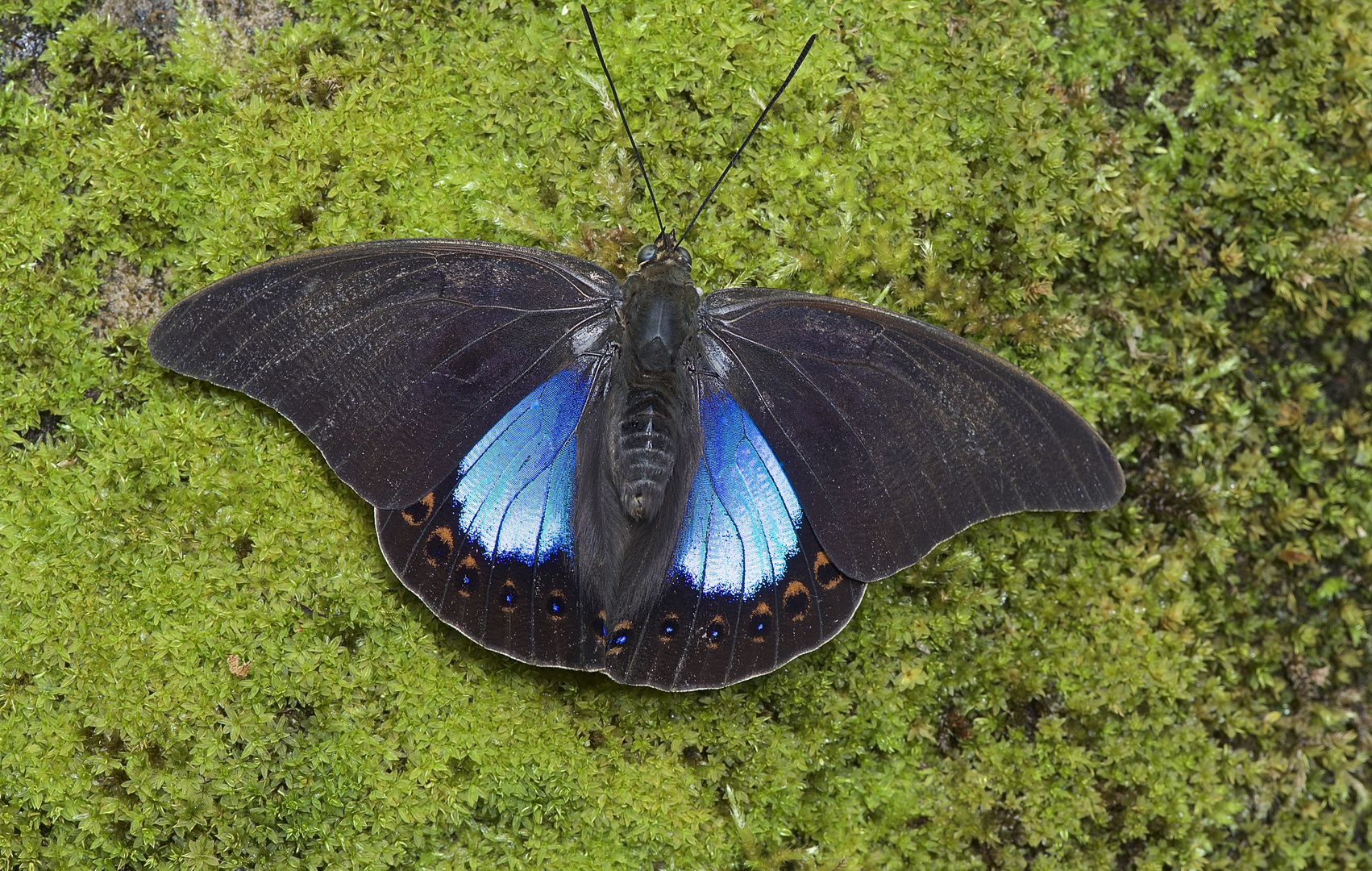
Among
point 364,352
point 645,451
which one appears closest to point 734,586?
point 645,451

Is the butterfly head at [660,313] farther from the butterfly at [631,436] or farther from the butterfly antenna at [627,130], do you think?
the butterfly antenna at [627,130]

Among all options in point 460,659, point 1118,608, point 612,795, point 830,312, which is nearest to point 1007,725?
point 1118,608

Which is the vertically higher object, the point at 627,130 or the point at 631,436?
the point at 627,130

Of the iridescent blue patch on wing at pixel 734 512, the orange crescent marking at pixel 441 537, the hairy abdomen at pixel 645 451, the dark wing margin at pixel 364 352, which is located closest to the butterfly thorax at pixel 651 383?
the hairy abdomen at pixel 645 451

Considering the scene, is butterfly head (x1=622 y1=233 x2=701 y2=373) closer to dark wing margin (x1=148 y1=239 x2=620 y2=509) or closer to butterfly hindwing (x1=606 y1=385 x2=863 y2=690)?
butterfly hindwing (x1=606 y1=385 x2=863 y2=690)

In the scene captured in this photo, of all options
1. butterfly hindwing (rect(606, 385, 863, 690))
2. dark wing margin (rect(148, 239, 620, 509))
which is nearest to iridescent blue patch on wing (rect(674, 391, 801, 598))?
butterfly hindwing (rect(606, 385, 863, 690))

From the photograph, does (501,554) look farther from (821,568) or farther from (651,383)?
(821,568)

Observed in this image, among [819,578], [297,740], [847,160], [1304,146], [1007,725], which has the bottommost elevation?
[297,740]

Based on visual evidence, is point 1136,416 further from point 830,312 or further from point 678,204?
point 678,204
